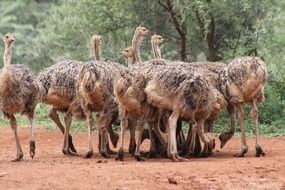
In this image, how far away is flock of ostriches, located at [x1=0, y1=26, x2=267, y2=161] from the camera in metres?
11.0

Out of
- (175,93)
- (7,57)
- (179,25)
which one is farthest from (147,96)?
(179,25)

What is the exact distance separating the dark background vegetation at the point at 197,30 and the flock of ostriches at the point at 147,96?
3993 mm

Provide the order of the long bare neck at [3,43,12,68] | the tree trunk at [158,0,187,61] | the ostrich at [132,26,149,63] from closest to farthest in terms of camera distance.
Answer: the long bare neck at [3,43,12,68]
the ostrich at [132,26,149,63]
the tree trunk at [158,0,187,61]

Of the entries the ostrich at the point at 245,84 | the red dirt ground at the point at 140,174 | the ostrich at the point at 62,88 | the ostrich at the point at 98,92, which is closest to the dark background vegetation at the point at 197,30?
the ostrich at the point at 245,84

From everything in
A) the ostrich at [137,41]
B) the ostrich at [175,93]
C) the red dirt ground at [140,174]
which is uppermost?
the ostrich at [137,41]

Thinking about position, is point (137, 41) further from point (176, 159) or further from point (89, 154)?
point (176, 159)

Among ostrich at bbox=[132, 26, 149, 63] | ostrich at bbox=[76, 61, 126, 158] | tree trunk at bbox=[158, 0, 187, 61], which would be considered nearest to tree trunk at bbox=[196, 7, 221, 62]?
tree trunk at bbox=[158, 0, 187, 61]

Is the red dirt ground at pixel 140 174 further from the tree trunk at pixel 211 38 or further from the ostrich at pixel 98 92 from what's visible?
the tree trunk at pixel 211 38

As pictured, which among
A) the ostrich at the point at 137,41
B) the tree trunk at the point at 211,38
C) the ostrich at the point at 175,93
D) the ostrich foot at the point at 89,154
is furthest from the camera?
the tree trunk at the point at 211,38

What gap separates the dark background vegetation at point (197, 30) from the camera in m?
16.5

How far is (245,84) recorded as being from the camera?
38.4 ft

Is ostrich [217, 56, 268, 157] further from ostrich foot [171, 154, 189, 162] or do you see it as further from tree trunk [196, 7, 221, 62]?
tree trunk [196, 7, 221, 62]

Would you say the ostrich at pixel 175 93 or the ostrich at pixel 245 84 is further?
the ostrich at pixel 245 84

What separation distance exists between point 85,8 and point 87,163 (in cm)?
793
